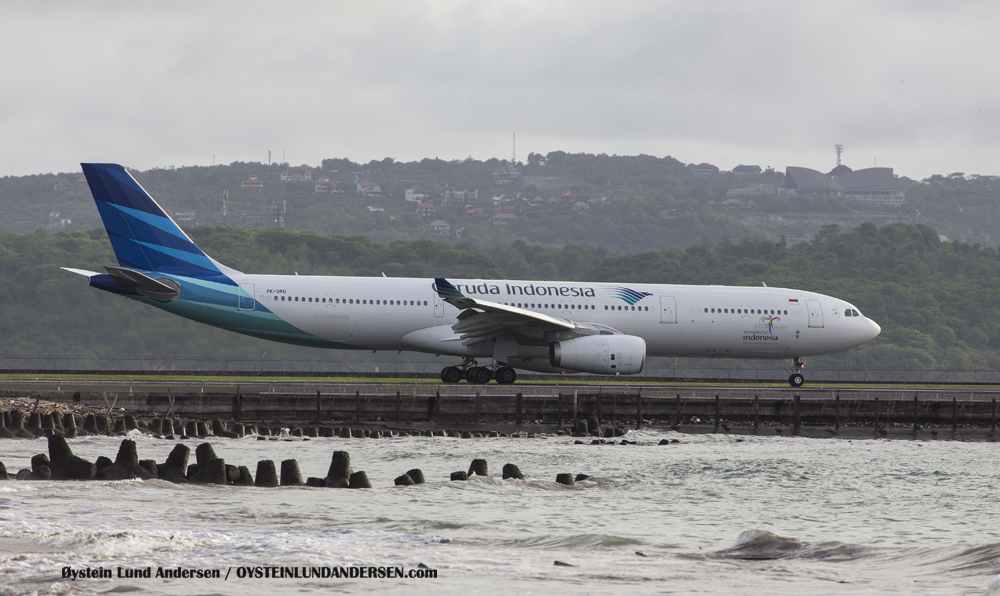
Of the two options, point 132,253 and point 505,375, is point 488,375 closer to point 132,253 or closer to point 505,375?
point 505,375

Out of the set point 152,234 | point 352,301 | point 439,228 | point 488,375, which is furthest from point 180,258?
→ point 439,228

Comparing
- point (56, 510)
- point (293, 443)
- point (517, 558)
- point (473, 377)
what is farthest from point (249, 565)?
point (473, 377)

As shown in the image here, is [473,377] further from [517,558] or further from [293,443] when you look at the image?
[517,558]

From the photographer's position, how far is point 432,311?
96.1ft

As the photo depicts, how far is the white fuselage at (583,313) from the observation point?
29.0m

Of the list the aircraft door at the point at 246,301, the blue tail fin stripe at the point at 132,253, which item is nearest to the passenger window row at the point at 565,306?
the aircraft door at the point at 246,301

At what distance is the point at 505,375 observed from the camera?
95.3 ft

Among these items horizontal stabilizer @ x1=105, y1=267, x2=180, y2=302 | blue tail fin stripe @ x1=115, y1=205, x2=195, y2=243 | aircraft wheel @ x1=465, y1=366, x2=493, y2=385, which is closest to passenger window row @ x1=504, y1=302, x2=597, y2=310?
aircraft wheel @ x1=465, y1=366, x2=493, y2=385

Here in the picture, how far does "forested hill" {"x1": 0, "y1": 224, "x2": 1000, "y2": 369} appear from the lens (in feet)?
197

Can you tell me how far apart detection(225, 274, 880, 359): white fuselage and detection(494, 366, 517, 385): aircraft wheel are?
619 mm

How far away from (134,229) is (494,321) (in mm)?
10637

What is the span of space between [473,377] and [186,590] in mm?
20199

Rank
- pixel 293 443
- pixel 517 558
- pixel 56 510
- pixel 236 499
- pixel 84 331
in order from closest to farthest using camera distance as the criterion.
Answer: pixel 517 558
pixel 56 510
pixel 236 499
pixel 293 443
pixel 84 331

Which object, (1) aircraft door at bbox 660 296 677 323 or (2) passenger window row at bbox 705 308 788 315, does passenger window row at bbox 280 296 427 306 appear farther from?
(2) passenger window row at bbox 705 308 788 315
